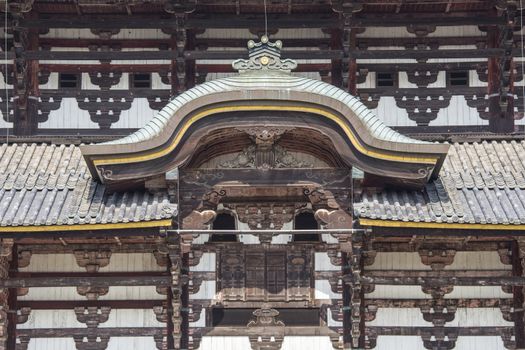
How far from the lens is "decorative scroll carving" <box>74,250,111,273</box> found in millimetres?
22969

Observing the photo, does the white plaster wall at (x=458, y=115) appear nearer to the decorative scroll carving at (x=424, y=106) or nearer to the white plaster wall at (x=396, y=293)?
the decorative scroll carving at (x=424, y=106)

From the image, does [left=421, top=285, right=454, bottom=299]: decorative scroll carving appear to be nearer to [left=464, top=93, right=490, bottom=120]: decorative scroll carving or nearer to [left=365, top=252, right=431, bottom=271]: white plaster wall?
[left=365, top=252, right=431, bottom=271]: white plaster wall

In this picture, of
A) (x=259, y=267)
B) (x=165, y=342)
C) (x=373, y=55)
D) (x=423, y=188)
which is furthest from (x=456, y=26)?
(x=165, y=342)

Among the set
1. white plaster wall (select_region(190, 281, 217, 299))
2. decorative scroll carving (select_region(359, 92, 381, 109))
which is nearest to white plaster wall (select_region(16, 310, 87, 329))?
white plaster wall (select_region(190, 281, 217, 299))

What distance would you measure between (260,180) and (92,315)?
3.77 metres

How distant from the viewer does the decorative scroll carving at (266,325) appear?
2259 cm

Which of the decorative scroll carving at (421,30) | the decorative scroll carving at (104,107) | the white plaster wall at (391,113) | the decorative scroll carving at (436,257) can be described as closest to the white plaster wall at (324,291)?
the decorative scroll carving at (436,257)

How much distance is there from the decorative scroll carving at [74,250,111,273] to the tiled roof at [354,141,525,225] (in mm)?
4515

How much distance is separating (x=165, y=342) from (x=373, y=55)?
22.4ft

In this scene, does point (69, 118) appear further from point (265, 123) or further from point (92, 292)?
point (265, 123)

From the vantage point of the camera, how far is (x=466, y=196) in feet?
73.7

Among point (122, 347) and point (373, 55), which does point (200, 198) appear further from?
point (373, 55)

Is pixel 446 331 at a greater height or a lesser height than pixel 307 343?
greater

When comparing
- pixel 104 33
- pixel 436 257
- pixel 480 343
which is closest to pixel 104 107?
pixel 104 33
